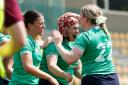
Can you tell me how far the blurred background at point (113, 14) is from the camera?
1422cm

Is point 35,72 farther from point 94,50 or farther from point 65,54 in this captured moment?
point 94,50

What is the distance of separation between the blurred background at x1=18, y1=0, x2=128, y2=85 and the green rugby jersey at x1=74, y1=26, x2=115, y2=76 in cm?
882

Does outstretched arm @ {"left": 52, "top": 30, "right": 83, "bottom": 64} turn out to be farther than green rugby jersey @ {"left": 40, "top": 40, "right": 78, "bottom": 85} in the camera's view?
No

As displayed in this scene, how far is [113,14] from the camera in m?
17.8

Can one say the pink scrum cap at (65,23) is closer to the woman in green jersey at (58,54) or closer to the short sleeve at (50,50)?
the woman in green jersey at (58,54)

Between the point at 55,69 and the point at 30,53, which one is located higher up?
the point at 30,53

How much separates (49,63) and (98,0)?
39.7ft

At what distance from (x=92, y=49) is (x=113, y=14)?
43.6ft

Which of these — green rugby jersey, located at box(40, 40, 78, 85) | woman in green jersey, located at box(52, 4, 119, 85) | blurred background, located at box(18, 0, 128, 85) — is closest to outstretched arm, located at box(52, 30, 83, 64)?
woman in green jersey, located at box(52, 4, 119, 85)

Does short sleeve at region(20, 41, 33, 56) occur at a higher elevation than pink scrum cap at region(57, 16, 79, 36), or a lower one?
lower

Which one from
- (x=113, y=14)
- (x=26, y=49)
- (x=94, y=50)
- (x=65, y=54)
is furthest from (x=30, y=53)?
(x=113, y=14)

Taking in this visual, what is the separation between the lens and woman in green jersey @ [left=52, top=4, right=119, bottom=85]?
459cm

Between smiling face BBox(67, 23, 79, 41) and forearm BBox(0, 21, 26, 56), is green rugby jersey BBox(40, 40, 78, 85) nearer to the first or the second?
smiling face BBox(67, 23, 79, 41)

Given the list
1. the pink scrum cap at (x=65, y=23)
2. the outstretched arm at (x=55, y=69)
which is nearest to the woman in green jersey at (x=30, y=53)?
the outstretched arm at (x=55, y=69)
